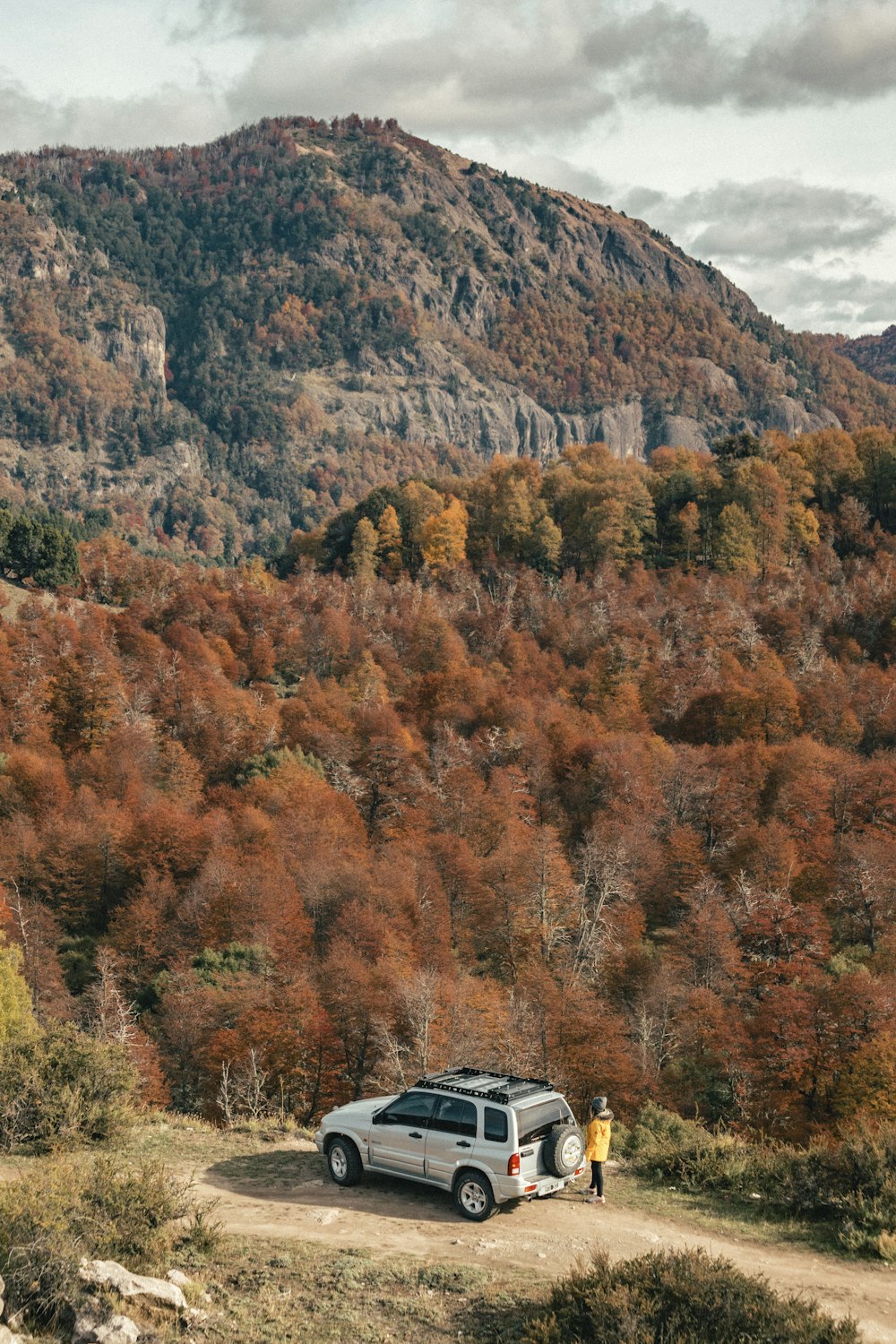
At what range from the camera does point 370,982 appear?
55812 millimetres

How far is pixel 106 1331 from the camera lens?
38.3 feet

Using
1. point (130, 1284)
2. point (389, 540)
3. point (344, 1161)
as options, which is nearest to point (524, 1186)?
point (344, 1161)

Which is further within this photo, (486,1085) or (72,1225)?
(486,1085)

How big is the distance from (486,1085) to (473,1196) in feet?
5.45

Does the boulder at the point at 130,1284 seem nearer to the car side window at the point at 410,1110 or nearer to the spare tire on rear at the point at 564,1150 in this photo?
the car side window at the point at 410,1110

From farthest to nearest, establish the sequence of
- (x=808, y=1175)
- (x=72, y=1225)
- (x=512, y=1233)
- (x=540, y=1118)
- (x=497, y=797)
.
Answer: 1. (x=497, y=797)
2. (x=808, y=1175)
3. (x=540, y=1118)
4. (x=512, y=1233)
5. (x=72, y=1225)

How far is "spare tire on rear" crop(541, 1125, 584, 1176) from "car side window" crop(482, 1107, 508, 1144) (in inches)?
28.2

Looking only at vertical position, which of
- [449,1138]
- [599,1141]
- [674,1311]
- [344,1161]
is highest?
[674,1311]

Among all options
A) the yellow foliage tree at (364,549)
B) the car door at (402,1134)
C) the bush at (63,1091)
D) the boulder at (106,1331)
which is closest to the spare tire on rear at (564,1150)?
the car door at (402,1134)

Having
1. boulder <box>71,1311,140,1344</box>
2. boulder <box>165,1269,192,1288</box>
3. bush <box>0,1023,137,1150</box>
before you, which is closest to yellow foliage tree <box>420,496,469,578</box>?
bush <box>0,1023,137,1150</box>

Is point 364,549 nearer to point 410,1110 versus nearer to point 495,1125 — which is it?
point 410,1110

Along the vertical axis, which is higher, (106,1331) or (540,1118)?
(540,1118)

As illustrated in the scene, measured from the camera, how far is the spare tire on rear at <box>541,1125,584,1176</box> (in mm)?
16078

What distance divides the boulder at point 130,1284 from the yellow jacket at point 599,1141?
21.7ft
